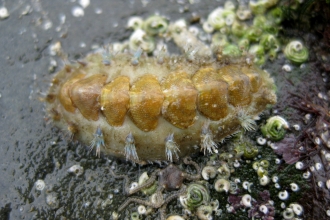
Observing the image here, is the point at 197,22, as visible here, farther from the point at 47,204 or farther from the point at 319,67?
the point at 47,204

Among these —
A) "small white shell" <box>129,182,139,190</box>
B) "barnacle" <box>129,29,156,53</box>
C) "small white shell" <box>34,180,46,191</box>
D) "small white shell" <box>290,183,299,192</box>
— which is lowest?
"small white shell" <box>290,183,299,192</box>

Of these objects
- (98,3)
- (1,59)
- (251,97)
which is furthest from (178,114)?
(1,59)

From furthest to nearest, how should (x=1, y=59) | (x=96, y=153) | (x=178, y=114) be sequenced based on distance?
(x=1, y=59), (x=96, y=153), (x=178, y=114)

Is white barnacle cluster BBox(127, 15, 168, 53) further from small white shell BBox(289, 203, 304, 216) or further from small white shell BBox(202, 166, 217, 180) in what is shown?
small white shell BBox(289, 203, 304, 216)

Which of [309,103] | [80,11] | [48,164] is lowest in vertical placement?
[48,164]

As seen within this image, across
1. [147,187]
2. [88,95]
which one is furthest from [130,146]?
[88,95]

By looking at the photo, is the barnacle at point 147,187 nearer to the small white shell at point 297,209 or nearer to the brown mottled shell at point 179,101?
the brown mottled shell at point 179,101

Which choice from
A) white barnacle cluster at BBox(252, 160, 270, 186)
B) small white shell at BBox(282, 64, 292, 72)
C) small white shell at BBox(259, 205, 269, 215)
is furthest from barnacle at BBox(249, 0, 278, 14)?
small white shell at BBox(259, 205, 269, 215)
